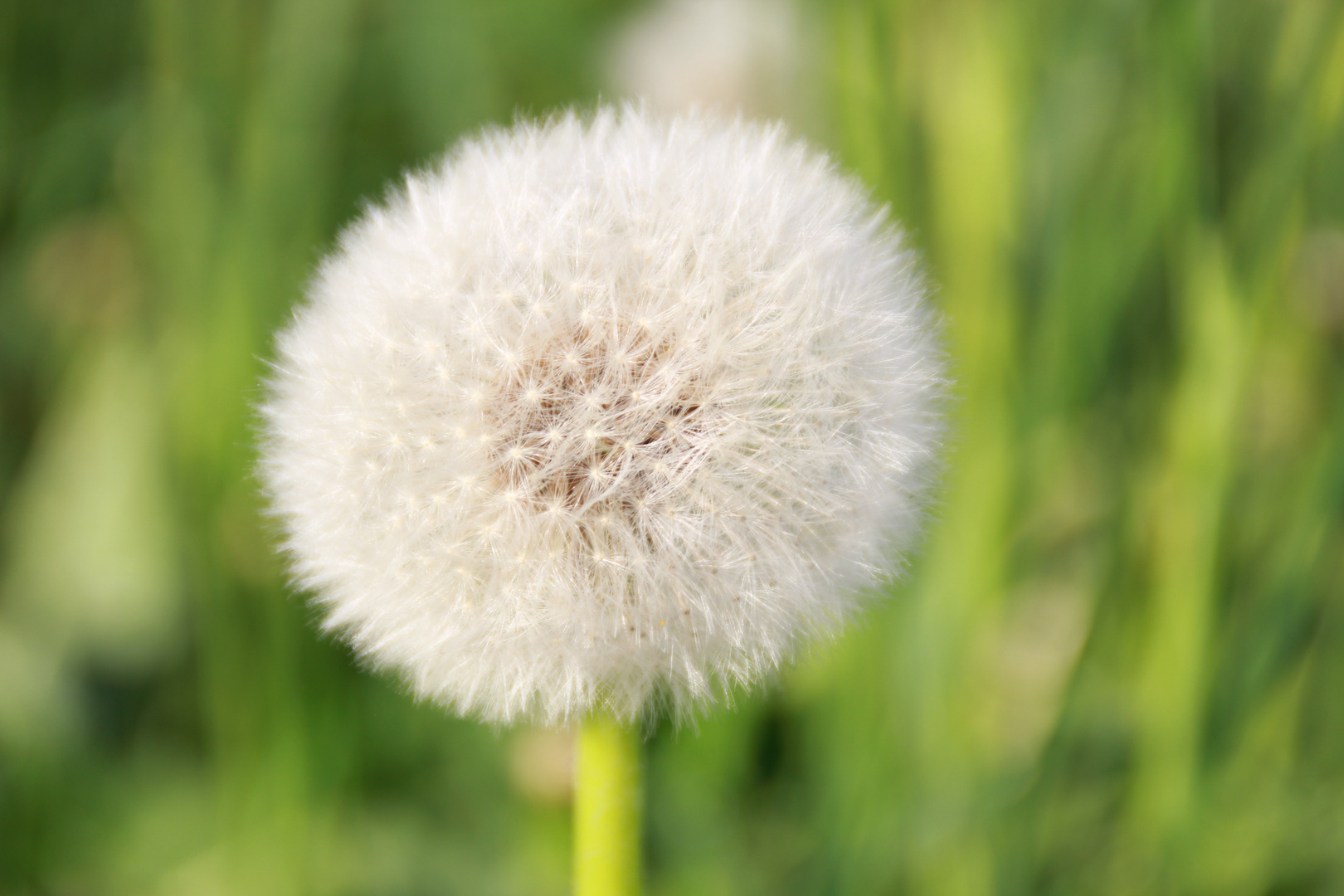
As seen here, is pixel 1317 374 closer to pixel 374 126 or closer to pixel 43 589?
pixel 374 126

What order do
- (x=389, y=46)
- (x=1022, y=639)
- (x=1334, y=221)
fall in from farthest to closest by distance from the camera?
(x=389, y=46) < (x=1022, y=639) < (x=1334, y=221)

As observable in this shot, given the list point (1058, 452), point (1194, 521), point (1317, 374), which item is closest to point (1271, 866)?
point (1194, 521)

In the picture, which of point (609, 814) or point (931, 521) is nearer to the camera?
point (609, 814)

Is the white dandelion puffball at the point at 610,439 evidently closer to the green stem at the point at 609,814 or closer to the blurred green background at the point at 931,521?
the green stem at the point at 609,814

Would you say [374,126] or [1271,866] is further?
[374,126]

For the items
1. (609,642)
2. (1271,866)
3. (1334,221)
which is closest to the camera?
(609,642)

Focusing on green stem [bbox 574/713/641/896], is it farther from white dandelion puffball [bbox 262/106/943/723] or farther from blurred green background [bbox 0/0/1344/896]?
blurred green background [bbox 0/0/1344/896]

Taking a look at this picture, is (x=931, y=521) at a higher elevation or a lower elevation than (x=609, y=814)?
higher
